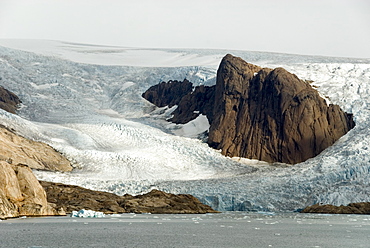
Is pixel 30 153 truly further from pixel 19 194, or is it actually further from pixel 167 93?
pixel 167 93

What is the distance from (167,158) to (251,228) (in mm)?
22322

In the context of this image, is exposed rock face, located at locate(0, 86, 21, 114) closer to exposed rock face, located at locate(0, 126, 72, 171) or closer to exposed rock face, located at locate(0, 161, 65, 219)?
exposed rock face, located at locate(0, 126, 72, 171)

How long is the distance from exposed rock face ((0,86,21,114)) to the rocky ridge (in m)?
19.9

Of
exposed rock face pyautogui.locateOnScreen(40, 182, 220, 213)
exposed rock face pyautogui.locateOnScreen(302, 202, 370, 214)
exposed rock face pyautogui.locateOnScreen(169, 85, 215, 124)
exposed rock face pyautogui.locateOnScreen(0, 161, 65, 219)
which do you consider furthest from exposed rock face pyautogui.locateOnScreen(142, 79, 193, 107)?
exposed rock face pyautogui.locateOnScreen(0, 161, 65, 219)

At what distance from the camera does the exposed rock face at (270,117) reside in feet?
201

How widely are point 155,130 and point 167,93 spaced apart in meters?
15.1

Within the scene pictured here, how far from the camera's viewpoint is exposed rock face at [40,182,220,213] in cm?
4431

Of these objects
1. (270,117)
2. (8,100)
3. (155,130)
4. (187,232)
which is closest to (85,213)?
(187,232)

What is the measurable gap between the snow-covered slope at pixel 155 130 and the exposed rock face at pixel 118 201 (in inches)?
45.7

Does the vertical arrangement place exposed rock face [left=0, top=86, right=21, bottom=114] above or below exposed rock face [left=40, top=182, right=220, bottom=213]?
above

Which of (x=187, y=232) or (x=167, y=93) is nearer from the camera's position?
(x=187, y=232)

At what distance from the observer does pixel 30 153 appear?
52.8 meters

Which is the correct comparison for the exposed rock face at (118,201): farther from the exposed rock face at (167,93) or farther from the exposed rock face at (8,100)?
the exposed rock face at (167,93)

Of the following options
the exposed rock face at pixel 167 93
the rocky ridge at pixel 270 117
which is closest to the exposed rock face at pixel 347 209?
the rocky ridge at pixel 270 117
